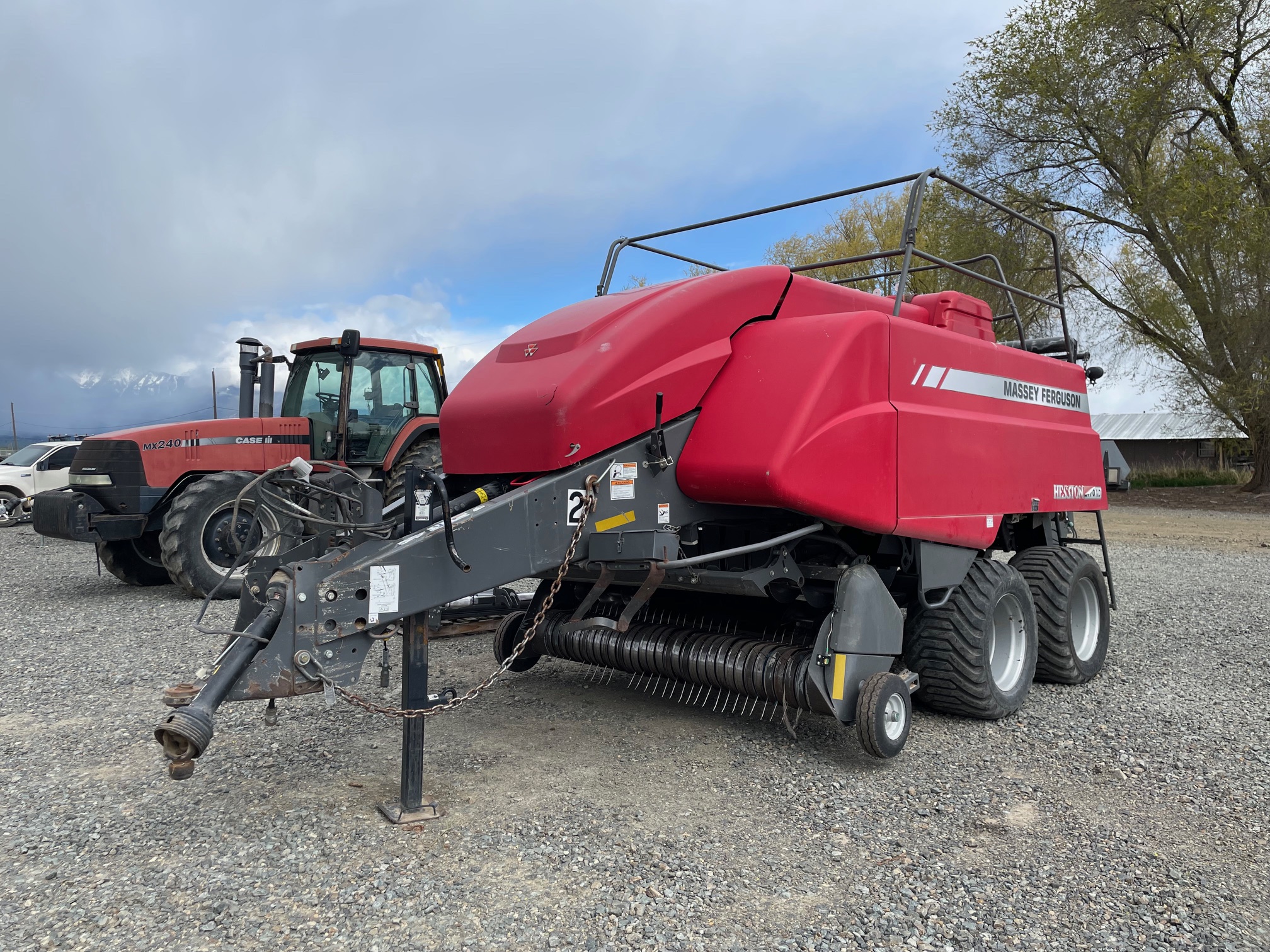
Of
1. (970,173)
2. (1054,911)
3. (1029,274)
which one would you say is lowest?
(1054,911)

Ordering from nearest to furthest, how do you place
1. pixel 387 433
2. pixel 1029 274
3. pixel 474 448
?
pixel 474 448
pixel 387 433
pixel 1029 274

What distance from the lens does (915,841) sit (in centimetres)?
335

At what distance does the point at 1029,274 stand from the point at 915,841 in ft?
66.0

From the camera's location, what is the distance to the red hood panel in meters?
3.69

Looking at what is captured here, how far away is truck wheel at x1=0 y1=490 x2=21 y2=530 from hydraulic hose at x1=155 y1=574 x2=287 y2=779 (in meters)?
16.7

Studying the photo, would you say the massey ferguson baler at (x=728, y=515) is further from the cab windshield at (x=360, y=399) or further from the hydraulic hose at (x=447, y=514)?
the cab windshield at (x=360, y=399)

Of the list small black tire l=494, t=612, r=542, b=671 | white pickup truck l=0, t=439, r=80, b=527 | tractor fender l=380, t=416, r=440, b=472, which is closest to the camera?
small black tire l=494, t=612, r=542, b=671

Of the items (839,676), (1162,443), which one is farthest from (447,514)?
(1162,443)

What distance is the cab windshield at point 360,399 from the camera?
934 centimetres

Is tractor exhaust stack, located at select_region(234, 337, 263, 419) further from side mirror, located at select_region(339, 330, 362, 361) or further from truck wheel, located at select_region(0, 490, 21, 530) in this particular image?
truck wheel, located at select_region(0, 490, 21, 530)

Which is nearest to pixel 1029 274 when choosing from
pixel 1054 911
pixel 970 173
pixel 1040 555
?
pixel 970 173

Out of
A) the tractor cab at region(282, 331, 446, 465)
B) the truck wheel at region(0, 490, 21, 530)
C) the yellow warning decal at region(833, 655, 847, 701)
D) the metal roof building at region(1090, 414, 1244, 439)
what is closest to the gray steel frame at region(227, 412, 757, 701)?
the yellow warning decal at region(833, 655, 847, 701)

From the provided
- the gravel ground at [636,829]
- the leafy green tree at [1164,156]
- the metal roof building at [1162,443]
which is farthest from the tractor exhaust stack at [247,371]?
the metal roof building at [1162,443]

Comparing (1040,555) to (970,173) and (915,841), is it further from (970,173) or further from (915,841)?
(970,173)
